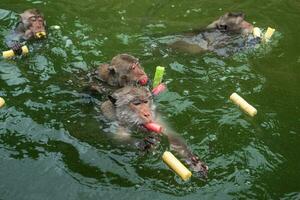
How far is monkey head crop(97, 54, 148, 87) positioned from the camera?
9219 mm

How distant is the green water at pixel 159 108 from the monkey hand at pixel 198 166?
15cm

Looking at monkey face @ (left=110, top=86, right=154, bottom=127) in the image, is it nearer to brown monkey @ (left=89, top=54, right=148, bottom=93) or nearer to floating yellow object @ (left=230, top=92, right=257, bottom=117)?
brown monkey @ (left=89, top=54, right=148, bottom=93)

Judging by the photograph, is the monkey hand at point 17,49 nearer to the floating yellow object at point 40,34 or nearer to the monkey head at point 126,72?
the floating yellow object at point 40,34

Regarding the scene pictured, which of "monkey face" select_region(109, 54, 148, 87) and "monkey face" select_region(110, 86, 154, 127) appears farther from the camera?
"monkey face" select_region(109, 54, 148, 87)

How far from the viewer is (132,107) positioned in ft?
26.7

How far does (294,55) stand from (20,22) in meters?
6.55

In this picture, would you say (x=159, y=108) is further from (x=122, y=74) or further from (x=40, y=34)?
(x=40, y=34)

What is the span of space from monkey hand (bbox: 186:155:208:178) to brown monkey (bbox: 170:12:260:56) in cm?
403

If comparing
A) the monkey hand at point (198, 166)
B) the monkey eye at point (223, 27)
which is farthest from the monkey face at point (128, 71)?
the monkey eye at point (223, 27)

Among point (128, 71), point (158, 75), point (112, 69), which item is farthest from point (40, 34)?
point (158, 75)

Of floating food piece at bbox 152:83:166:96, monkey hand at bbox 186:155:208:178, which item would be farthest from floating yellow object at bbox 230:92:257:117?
monkey hand at bbox 186:155:208:178

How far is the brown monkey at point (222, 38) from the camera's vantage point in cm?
1105

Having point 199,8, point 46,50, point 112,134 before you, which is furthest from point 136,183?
point 199,8

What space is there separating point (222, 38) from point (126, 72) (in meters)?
3.11
